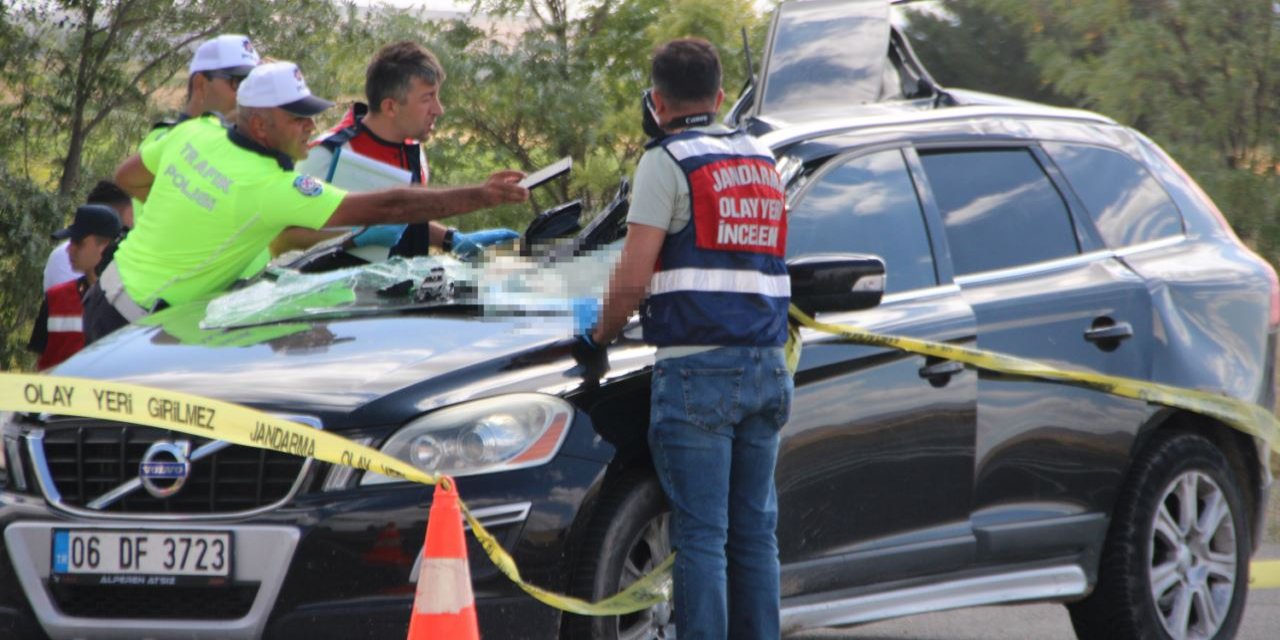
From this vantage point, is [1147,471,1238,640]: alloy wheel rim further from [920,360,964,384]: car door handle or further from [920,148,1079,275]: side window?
[920,360,964,384]: car door handle

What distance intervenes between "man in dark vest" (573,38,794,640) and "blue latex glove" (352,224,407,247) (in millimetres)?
1752

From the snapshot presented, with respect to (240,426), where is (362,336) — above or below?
above

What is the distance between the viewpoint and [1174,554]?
605cm

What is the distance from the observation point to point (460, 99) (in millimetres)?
13258

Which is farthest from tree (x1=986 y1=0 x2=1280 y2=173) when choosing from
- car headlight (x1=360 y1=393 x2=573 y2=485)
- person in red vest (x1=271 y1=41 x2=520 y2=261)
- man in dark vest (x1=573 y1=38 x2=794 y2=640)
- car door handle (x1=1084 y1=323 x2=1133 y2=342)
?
car headlight (x1=360 y1=393 x2=573 y2=485)

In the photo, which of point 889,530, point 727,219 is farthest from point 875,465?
point 727,219

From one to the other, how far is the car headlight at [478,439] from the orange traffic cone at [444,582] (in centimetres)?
27

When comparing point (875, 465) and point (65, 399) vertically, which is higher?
point (65, 399)

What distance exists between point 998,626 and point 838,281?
2443mm

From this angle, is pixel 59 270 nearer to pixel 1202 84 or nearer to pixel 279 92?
pixel 279 92

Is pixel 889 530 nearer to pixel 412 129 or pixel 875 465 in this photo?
pixel 875 465

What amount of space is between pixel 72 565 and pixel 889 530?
224 cm

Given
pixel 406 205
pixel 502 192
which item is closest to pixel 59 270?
pixel 406 205

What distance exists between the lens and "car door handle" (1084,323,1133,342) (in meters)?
5.80
